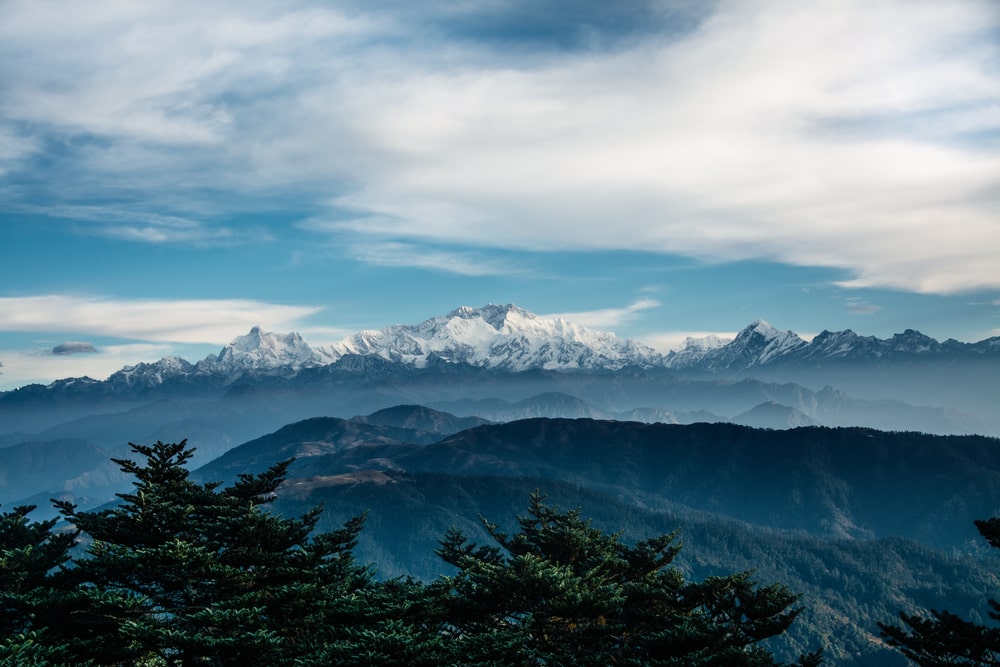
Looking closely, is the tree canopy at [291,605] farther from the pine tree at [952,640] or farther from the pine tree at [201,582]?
the pine tree at [952,640]

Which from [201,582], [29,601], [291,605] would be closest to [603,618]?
[291,605]

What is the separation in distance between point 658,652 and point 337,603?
20.6 m

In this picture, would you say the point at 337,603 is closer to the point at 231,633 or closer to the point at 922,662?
the point at 231,633

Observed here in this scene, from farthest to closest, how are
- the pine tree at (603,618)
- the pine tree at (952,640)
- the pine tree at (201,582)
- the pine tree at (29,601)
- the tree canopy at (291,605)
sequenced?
the pine tree at (952,640), the pine tree at (603,618), the pine tree at (201,582), the tree canopy at (291,605), the pine tree at (29,601)

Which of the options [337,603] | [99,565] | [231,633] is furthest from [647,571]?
[99,565]

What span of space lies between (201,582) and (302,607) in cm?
666

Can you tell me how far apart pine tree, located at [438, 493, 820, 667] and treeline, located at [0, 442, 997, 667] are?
14cm

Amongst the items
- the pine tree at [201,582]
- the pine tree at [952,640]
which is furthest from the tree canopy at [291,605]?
the pine tree at [952,640]

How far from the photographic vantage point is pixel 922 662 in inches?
1686

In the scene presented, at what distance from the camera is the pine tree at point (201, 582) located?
37.3 meters

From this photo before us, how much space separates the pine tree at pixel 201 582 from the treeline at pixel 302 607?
0.13m

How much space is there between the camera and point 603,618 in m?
49.3

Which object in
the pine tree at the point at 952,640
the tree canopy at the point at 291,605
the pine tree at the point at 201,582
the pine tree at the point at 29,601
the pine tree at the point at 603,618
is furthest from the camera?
the pine tree at the point at 952,640

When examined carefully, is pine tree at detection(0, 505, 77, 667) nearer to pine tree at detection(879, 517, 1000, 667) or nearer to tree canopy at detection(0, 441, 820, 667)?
tree canopy at detection(0, 441, 820, 667)
